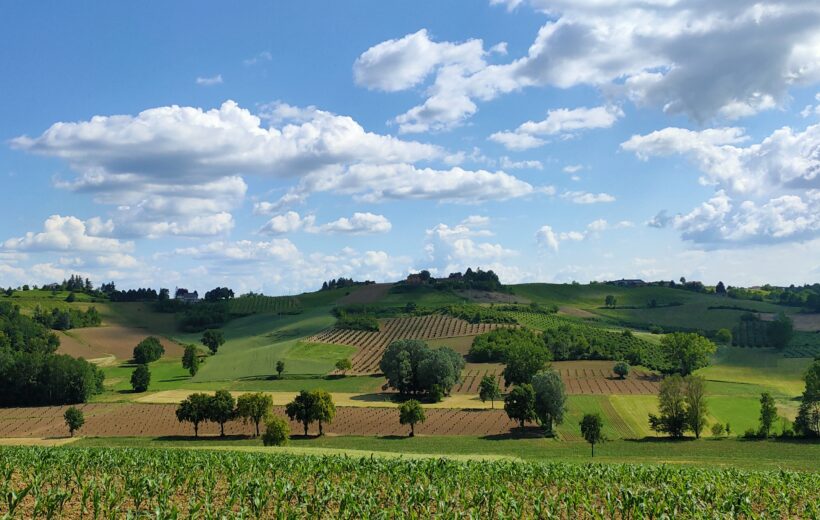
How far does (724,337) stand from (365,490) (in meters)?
192

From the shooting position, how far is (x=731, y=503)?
29.6 metres

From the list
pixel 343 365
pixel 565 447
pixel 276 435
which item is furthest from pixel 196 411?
pixel 343 365

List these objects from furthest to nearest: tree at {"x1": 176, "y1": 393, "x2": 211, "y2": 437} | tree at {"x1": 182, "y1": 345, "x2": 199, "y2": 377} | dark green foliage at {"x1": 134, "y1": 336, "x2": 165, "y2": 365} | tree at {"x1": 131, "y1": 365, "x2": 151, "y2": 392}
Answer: dark green foliage at {"x1": 134, "y1": 336, "x2": 165, "y2": 365} < tree at {"x1": 182, "y1": 345, "x2": 199, "y2": 377} < tree at {"x1": 131, "y1": 365, "x2": 151, "y2": 392} < tree at {"x1": 176, "y1": 393, "x2": 211, "y2": 437}

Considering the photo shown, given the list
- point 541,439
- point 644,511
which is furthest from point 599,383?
point 644,511

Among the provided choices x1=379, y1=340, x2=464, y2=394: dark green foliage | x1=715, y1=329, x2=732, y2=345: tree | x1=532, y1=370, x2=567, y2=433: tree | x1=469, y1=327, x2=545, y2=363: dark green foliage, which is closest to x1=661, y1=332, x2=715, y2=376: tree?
x1=469, y1=327, x2=545, y2=363: dark green foliage

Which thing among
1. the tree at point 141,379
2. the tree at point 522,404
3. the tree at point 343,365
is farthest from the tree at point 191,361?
the tree at point 522,404

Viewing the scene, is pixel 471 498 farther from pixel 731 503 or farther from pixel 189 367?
pixel 189 367

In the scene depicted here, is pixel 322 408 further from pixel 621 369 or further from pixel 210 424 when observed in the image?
pixel 621 369

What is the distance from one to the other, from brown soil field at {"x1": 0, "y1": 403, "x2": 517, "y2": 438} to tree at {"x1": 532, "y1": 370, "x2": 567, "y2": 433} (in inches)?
221

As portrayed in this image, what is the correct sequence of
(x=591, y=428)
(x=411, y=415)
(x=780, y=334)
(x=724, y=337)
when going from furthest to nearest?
(x=724, y=337) → (x=780, y=334) → (x=411, y=415) → (x=591, y=428)

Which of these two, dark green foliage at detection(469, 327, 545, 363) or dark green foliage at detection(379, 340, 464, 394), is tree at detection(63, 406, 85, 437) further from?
dark green foliage at detection(469, 327, 545, 363)

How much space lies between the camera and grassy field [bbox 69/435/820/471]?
64.1 m

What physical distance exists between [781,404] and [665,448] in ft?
153

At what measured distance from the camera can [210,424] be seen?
105m
